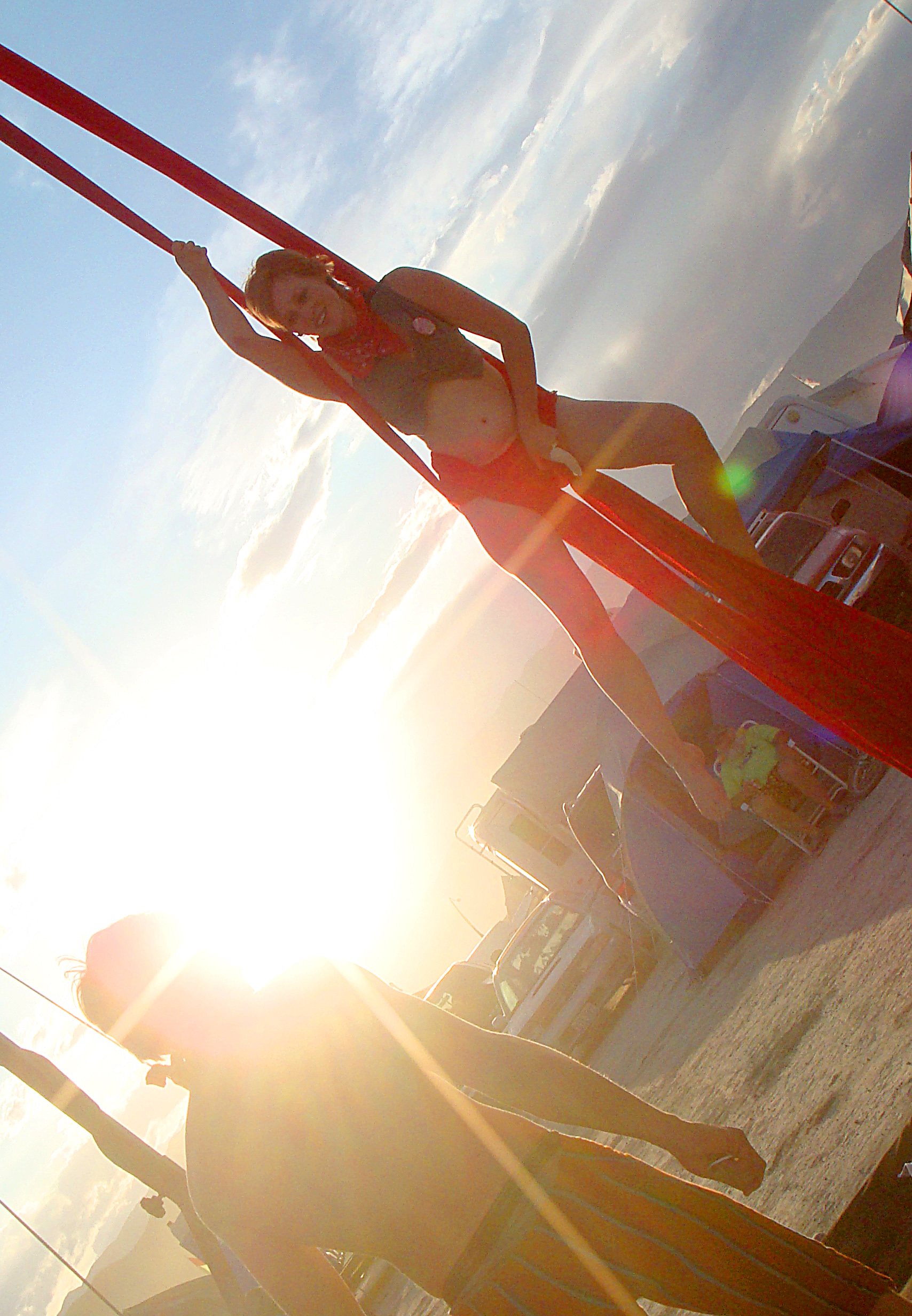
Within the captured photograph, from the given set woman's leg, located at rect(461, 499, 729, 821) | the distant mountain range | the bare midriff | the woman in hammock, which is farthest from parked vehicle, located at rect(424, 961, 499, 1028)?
the distant mountain range

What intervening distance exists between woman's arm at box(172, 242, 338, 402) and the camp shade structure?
36 mm

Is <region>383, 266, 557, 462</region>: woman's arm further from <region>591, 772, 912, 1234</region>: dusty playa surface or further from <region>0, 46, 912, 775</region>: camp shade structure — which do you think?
<region>591, 772, 912, 1234</region>: dusty playa surface

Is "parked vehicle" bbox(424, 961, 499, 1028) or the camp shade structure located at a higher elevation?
the camp shade structure

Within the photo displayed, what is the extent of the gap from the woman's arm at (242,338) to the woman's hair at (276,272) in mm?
102

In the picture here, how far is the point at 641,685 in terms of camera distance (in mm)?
2180

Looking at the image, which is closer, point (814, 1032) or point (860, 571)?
point (814, 1032)

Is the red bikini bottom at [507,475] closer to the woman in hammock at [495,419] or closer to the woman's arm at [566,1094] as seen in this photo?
the woman in hammock at [495,419]

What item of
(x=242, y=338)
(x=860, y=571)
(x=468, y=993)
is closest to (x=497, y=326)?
(x=242, y=338)

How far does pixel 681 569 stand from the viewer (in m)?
2.02

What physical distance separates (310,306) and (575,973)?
8.80 meters

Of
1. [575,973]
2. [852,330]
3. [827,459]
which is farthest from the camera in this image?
[852,330]

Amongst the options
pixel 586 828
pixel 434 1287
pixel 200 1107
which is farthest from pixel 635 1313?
pixel 586 828

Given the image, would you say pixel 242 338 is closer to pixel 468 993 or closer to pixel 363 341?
pixel 363 341

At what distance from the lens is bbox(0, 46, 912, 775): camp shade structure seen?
6.08 feet
